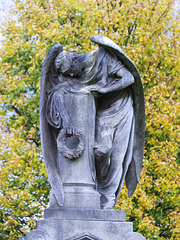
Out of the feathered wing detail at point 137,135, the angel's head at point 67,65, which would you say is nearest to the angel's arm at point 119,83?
the feathered wing detail at point 137,135

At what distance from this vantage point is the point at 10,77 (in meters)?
14.6

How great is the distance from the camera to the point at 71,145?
6.46 meters

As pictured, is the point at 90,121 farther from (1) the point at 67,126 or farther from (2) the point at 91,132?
(1) the point at 67,126

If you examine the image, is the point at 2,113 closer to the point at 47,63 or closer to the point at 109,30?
the point at 109,30

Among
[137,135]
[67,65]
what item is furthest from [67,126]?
[137,135]

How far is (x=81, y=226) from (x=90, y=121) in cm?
128

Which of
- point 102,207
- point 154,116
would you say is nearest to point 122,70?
point 102,207

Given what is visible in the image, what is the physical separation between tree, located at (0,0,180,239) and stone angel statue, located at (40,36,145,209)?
215 inches

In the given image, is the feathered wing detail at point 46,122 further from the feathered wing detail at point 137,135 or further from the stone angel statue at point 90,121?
the feathered wing detail at point 137,135

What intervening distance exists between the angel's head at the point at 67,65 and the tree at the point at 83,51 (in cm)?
581

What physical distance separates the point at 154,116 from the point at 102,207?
24.2 ft

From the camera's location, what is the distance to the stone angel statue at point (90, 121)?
6.39m

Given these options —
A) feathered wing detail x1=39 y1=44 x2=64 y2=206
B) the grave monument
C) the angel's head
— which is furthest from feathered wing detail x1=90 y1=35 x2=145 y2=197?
feathered wing detail x1=39 y1=44 x2=64 y2=206

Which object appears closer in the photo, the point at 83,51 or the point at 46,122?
the point at 46,122
